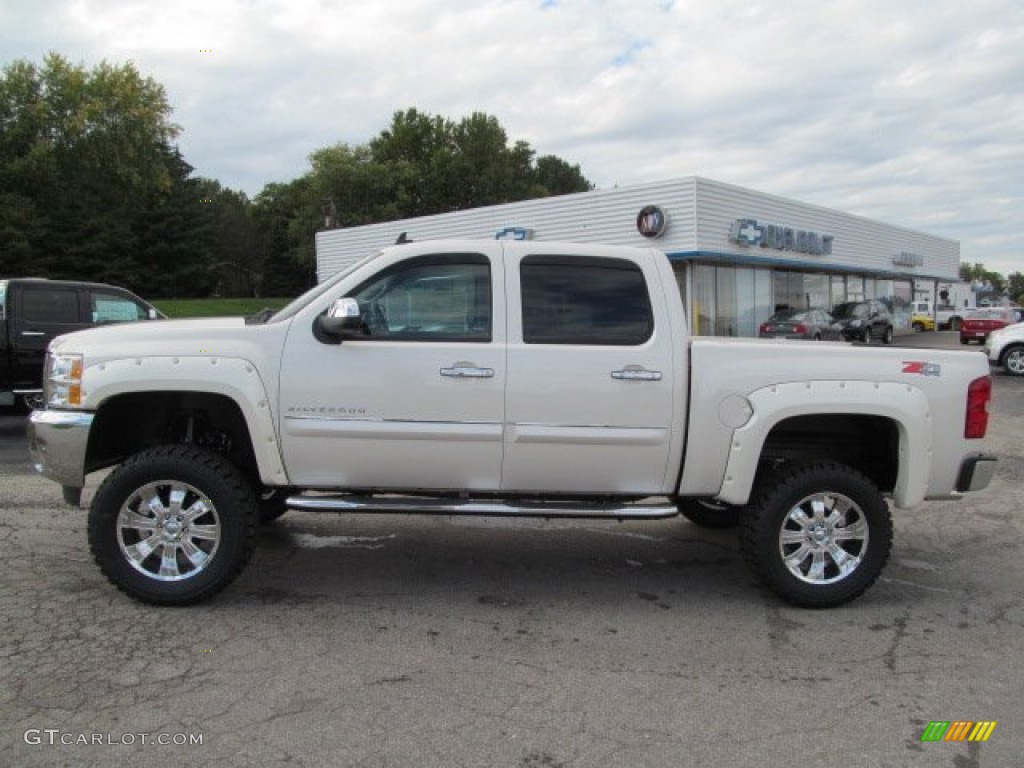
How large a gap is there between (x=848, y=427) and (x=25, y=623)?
15.8 feet

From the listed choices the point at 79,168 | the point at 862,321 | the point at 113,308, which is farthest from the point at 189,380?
the point at 79,168

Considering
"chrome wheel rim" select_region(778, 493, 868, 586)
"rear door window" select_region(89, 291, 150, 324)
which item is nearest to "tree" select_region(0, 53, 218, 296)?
"rear door window" select_region(89, 291, 150, 324)

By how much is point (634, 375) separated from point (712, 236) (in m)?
21.5

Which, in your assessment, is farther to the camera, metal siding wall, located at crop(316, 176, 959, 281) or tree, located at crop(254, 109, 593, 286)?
tree, located at crop(254, 109, 593, 286)

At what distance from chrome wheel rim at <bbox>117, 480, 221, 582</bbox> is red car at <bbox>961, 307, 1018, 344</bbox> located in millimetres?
27451

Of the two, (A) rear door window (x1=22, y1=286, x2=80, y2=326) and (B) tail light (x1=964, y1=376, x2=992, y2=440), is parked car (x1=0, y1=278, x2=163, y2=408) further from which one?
(B) tail light (x1=964, y1=376, x2=992, y2=440)

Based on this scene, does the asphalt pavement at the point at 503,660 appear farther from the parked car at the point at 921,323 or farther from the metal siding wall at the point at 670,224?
the parked car at the point at 921,323

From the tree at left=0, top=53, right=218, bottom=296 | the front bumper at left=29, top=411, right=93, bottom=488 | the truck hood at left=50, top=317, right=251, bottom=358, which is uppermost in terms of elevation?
the tree at left=0, top=53, right=218, bottom=296

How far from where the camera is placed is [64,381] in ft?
14.6

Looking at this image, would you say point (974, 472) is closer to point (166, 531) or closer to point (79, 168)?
point (166, 531)

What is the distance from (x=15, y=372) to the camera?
995cm

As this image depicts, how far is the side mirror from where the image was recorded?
4.22m

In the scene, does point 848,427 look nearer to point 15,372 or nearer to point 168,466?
point 168,466

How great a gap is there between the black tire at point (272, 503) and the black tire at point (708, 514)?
2.89 metres
